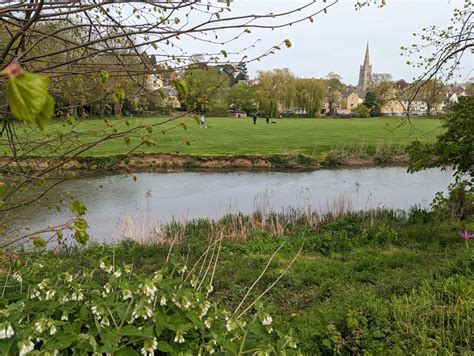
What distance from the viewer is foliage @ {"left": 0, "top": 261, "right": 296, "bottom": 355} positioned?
4.99 feet

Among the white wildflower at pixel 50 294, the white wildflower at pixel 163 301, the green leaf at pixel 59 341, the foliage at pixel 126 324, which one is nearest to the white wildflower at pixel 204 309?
the foliage at pixel 126 324

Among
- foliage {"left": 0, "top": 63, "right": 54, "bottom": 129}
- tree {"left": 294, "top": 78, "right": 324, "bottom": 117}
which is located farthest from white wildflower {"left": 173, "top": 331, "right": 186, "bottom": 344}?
tree {"left": 294, "top": 78, "right": 324, "bottom": 117}

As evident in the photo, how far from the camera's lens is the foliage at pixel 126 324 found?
1.52 m

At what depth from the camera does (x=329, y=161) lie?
22.3 meters

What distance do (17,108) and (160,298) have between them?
1.42 metres

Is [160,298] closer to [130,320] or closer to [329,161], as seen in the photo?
[130,320]

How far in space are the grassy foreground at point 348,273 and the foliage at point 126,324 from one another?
0.39 meters

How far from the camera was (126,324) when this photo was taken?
179cm

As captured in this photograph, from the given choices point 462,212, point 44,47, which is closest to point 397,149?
point 462,212

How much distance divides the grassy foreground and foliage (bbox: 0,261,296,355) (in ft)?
1.29

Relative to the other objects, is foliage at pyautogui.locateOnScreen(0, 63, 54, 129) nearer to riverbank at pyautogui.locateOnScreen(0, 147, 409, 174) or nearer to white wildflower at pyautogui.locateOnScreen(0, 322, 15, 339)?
white wildflower at pyautogui.locateOnScreen(0, 322, 15, 339)

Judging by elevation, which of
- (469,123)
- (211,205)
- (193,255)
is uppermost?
(469,123)

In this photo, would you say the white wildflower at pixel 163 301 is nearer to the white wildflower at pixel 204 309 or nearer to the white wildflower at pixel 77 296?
the white wildflower at pixel 204 309

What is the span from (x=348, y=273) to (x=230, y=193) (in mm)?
10042
